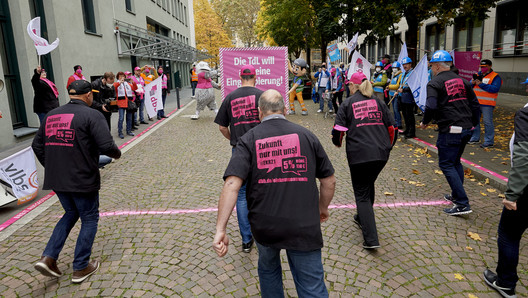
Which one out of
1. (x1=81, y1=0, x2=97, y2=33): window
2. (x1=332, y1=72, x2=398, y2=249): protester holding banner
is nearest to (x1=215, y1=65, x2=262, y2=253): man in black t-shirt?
(x1=332, y1=72, x2=398, y2=249): protester holding banner

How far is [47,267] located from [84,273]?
1.05ft

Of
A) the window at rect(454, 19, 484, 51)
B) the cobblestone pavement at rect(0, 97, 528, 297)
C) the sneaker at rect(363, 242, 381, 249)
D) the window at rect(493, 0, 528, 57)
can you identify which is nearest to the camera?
the cobblestone pavement at rect(0, 97, 528, 297)

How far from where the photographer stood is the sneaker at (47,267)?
11.2 feet

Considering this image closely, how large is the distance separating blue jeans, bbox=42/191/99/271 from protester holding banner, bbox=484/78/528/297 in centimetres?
363

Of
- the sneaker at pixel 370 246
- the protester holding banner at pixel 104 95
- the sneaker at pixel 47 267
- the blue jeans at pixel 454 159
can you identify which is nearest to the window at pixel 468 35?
the blue jeans at pixel 454 159

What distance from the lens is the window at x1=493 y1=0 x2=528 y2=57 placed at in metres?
17.1

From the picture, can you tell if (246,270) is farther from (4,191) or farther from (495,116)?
(495,116)

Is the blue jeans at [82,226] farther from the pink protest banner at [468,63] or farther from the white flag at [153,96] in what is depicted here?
the pink protest banner at [468,63]

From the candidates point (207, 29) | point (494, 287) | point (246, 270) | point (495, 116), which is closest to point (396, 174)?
point (494, 287)

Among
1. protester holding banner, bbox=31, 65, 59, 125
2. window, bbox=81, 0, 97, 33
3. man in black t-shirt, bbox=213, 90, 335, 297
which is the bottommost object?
man in black t-shirt, bbox=213, 90, 335, 297

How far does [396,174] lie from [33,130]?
10303 mm

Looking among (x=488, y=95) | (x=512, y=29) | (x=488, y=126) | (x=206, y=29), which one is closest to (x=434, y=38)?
(x=512, y=29)

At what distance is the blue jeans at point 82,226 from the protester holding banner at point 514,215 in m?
3.63

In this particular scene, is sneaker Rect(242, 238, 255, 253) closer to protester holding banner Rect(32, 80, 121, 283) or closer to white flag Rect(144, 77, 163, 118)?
protester holding banner Rect(32, 80, 121, 283)
